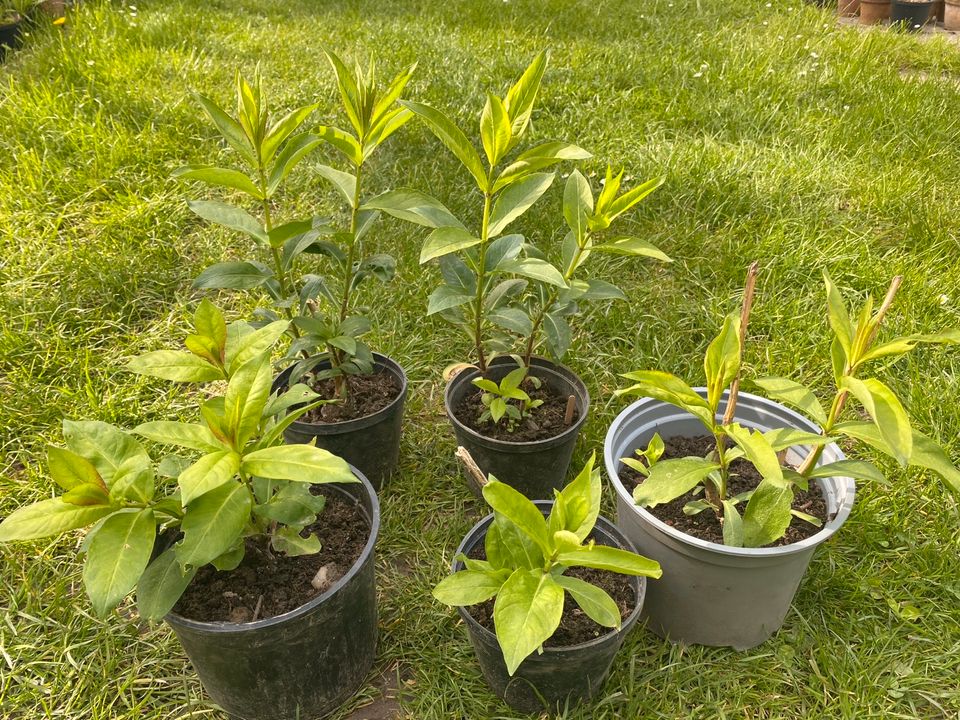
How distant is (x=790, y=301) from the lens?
274 cm

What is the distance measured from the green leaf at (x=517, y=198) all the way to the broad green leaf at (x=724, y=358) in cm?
57

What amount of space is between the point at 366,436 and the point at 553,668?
0.85 metres

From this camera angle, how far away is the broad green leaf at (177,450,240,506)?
1141mm

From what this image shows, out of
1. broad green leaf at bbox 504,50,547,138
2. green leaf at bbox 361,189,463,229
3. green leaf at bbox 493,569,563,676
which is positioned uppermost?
broad green leaf at bbox 504,50,547,138

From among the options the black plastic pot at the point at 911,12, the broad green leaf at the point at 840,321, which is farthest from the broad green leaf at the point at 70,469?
the black plastic pot at the point at 911,12

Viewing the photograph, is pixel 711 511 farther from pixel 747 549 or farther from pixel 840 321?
pixel 840 321

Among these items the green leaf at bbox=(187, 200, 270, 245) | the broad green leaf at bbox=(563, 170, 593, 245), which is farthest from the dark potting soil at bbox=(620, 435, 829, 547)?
the green leaf at bbox=(187, 200, 270, 245)

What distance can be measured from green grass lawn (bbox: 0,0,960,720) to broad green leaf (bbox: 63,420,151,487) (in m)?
0.67

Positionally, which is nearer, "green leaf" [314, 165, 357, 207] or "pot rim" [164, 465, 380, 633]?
"pot rim" [164, 465, 380, 633]

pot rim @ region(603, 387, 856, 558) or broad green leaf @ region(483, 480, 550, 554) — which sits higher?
broad green leaf @ region(483, 480, 550, 554)

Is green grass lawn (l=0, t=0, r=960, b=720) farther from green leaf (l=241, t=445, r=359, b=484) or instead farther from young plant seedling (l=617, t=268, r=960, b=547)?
green leaf (l=241, t=445, r=359, b=484)

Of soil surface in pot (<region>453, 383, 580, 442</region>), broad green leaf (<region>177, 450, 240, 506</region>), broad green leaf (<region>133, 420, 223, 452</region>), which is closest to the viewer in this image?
broad green leaf (<region>177, 450, 240, 506</region>)

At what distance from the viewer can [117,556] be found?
1229mm

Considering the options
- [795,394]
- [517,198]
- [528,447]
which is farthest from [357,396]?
[795,394]
